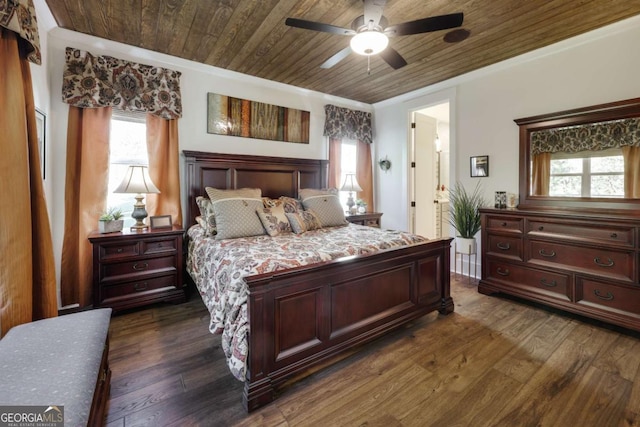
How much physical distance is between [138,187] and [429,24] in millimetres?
2880

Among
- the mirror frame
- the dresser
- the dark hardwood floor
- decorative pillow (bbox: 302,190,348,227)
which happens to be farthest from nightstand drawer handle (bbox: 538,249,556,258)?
decorative pillow (bbox: 302,190,348,227)

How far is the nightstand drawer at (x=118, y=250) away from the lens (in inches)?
100

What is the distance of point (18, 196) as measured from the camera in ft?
5.40

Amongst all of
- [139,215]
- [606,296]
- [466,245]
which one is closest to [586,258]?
[606,296]

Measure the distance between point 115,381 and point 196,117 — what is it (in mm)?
2765

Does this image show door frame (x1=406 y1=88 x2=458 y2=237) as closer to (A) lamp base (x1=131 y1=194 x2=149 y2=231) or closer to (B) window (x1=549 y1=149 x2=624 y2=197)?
(B) window (x1=549 y1=149 x2=624 y2=197)

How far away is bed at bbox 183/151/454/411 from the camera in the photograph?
159 cm

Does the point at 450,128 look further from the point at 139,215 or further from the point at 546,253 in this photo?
the point at 139,215

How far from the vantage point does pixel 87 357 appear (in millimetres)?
1184

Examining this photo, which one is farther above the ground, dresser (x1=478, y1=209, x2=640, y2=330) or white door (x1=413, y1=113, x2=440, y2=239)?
white door (x1=413, y1=113, x2=440, y2=239)

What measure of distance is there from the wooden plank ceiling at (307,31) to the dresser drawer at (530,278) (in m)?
2.33

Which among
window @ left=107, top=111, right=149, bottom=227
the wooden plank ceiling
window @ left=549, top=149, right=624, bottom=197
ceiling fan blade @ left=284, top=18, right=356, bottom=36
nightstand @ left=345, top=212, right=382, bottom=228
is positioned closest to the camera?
ceiling fan blade @ left=284, top=18, right=356, bottom=36

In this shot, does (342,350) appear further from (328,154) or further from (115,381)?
(328,154)

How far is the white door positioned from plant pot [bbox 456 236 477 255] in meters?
0.99
